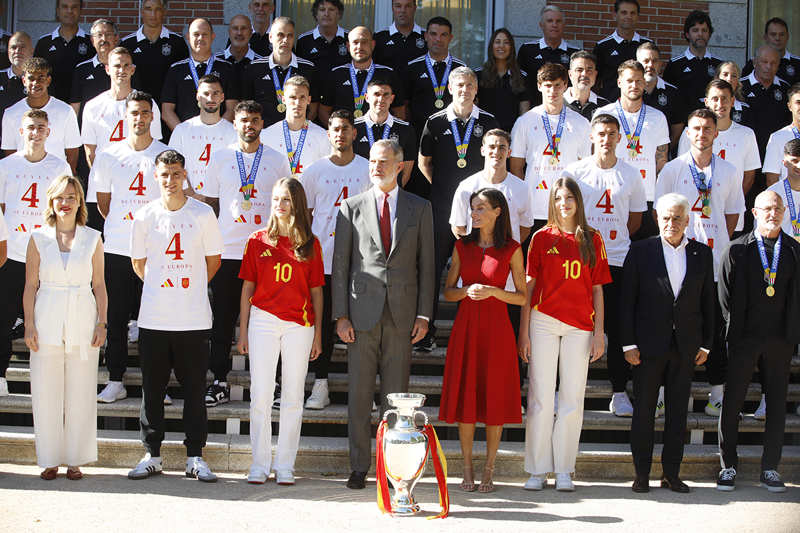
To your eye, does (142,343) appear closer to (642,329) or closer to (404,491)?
(404,491)

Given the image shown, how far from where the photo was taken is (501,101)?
907cm

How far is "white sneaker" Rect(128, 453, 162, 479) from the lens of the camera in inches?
256

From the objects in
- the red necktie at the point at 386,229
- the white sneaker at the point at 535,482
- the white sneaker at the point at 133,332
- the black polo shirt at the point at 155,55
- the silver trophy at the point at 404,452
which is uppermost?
the black polo shirt at the point at 155,55

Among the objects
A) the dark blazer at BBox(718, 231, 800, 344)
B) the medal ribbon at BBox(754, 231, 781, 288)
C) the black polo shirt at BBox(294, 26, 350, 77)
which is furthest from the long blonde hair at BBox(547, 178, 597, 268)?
the black polo shirt at BBox(294, 26, 350, 77)

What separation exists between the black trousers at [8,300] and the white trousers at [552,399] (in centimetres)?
374

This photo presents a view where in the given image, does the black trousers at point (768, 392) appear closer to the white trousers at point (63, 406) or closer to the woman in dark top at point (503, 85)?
the woman in dark top at point (503, 85)

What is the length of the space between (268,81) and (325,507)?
4.20m

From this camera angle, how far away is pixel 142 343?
6.51 metres

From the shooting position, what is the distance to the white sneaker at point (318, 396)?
23.9ft

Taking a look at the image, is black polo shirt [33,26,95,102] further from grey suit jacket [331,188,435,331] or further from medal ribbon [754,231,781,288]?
medal ribbon [754,231,781,288]

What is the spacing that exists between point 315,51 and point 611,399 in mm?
4385

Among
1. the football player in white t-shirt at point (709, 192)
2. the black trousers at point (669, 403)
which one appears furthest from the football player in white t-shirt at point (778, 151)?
the black trousers at point (669, 403)

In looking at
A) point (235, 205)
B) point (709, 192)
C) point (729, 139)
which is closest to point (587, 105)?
point (729, 139)

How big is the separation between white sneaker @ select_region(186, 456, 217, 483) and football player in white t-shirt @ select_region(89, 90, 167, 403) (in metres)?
0.99
